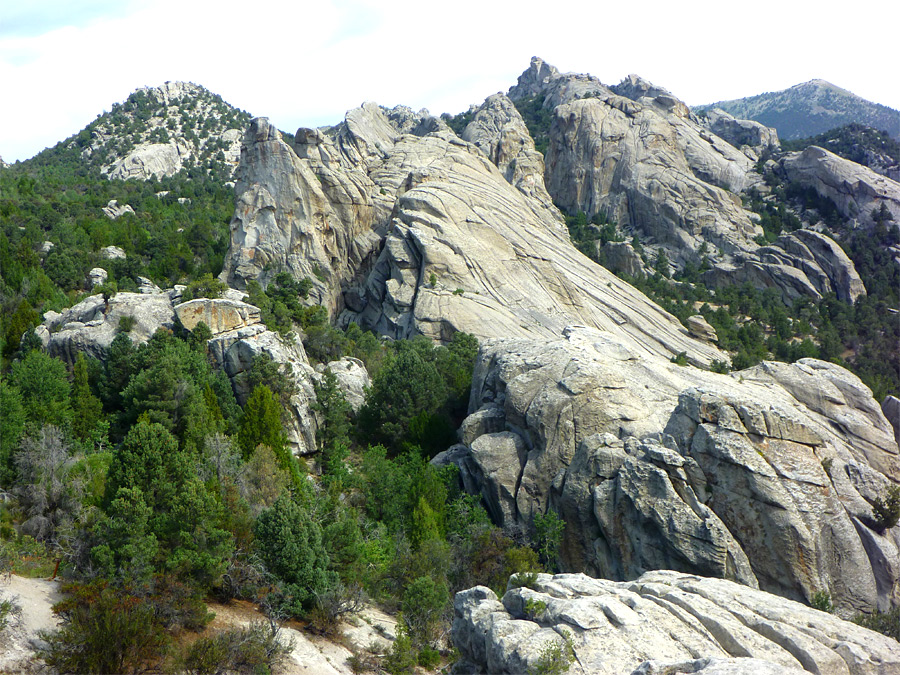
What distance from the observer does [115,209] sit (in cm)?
8638

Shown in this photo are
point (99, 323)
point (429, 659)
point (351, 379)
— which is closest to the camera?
point (429, 659)

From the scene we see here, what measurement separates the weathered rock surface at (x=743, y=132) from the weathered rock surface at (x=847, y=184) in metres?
20.8

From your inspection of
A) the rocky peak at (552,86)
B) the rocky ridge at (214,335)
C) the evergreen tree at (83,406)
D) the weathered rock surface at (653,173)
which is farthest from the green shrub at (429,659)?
the rocky peak at (552,86)

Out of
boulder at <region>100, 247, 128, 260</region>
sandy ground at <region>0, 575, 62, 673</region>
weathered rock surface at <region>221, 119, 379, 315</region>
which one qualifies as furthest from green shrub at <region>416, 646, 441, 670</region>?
Result: boulder at <region>100, 247, 128, 260</region>

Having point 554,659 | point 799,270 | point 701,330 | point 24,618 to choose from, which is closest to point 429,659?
point 554,659

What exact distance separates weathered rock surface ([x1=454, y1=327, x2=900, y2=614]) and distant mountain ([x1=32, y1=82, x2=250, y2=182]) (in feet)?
296

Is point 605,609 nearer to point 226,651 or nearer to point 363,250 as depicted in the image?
point 226,651

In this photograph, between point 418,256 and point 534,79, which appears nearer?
point 418,256

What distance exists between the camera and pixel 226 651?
21219 millimetres

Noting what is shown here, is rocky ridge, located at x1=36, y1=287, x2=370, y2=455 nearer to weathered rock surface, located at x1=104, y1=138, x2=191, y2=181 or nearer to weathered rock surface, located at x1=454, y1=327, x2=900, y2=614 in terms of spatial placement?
weathered rock surface, located at x1=454, y1=327, x2=900, y2=614

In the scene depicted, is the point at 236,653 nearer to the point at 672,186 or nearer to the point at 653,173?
the point at 672,186

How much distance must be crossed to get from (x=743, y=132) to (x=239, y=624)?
426 ft

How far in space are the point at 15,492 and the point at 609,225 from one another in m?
84.1

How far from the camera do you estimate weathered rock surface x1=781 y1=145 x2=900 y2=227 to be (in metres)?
93.9
